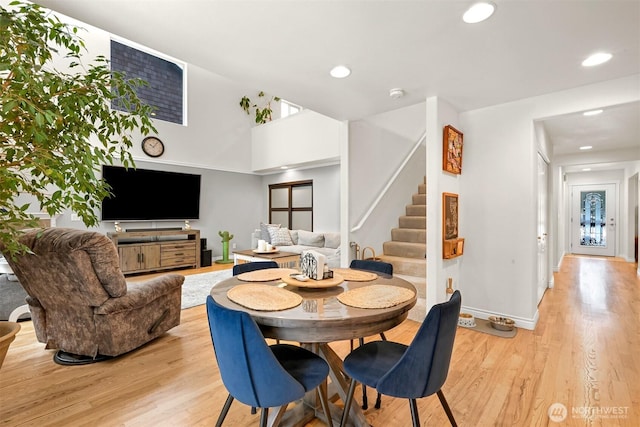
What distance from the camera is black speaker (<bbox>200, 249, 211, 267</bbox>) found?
6514mm

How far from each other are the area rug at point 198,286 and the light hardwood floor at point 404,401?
0.88 meters

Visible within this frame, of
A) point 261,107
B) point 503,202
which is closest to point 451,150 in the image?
point 503,202

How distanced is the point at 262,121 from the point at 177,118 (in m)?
2.02

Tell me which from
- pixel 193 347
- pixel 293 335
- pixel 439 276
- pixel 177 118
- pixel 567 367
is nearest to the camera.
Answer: pixel 293 335

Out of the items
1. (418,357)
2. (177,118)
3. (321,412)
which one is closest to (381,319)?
(418,357)

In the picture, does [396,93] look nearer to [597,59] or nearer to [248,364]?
[597,59]

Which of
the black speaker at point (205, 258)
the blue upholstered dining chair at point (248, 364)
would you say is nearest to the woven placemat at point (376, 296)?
the blue upholstered dining chair at point (248, 364)

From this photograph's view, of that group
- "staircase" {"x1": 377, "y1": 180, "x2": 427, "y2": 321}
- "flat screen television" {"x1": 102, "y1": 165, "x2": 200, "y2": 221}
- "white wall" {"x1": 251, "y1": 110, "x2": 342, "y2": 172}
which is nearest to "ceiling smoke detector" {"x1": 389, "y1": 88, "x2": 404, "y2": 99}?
"staircase" {"x1": 377, "y1": 180, "x2": 427, "y2": 321}

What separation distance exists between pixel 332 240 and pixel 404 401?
4.39m

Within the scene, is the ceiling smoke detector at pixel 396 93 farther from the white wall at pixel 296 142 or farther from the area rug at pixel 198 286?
the area rug at pixel 198 286

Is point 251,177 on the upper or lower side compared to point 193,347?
upper

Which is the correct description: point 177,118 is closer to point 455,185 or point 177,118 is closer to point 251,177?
point 251,177

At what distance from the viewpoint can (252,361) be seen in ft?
4.03

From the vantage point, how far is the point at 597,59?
2.36m
